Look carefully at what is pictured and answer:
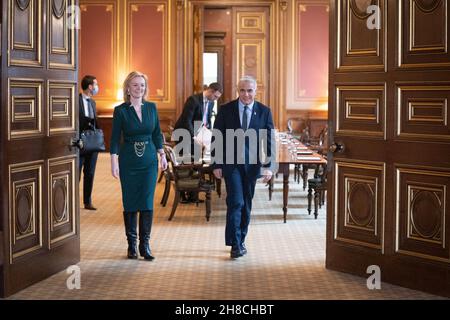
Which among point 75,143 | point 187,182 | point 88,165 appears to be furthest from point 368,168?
point 88,165

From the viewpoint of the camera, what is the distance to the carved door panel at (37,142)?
498 cm

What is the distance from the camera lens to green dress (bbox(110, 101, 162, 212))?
610 centimetres

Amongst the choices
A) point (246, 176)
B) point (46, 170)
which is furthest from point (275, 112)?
point (46, 170)

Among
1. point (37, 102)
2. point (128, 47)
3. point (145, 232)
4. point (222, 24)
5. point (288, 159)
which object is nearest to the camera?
point (37, 102)

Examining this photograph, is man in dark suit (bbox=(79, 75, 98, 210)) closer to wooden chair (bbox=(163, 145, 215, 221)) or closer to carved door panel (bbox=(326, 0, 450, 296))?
wooden chair (bbox=(163, 145, 215, 221))

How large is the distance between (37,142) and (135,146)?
958 mm

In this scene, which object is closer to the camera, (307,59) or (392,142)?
(392,142)

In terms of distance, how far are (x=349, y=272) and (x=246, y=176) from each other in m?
1.22

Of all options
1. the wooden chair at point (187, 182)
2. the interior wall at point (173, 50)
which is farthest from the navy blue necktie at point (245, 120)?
the interior wall at point (173, 50)

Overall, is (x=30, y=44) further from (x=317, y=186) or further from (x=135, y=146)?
(x=317, y=186)

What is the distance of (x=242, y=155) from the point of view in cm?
634

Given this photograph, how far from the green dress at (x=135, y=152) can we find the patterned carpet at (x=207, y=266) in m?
0.56

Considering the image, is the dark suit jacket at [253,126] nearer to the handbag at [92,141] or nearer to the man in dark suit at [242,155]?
the man in dark suit at [242,155]
